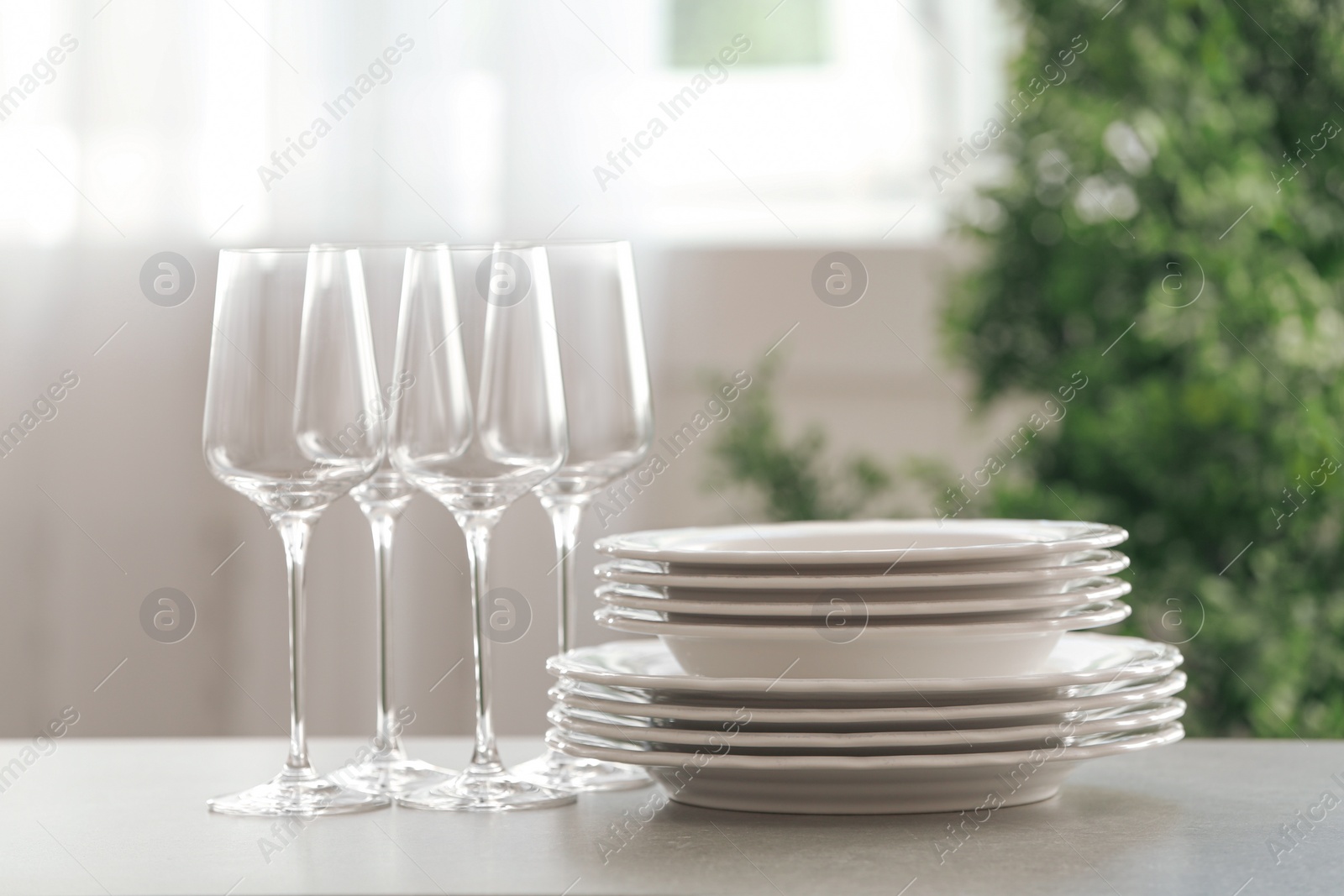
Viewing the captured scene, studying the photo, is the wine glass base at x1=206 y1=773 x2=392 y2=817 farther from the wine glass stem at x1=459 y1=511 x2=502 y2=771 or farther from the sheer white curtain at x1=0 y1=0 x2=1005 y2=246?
the sheer white curtain at x1=0 y1=0 x2=1005 y2=246

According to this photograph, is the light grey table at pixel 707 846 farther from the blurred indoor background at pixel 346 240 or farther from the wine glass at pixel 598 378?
the blurred indoor background at pixel 346 240

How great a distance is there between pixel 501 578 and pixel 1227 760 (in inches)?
61.4

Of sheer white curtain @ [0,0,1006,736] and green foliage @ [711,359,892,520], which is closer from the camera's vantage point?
green foliage @ [711,359,892,520]

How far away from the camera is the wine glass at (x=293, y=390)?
0.67 m

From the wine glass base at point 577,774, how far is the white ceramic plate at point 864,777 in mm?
61

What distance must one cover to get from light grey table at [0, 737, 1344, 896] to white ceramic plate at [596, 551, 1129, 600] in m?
0.10

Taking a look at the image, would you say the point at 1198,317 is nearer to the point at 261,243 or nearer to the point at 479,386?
the point at 479,386

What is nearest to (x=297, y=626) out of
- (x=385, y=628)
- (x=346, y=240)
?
(x=385, y=628)

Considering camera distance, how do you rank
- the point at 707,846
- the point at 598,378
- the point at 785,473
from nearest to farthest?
the point at 707,846
the point at 598,378
the point at 785,473

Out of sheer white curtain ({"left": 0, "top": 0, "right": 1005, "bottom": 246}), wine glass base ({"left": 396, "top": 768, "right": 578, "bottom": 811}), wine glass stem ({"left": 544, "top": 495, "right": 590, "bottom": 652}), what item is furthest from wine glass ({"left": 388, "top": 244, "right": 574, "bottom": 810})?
sheer white curtain ({"left": 0, "top": 0, "right": 1005, "bottom": 246})

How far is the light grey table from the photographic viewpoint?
56 centimetres

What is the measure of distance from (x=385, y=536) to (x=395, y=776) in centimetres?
12

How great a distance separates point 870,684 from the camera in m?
0.64

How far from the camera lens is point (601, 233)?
7.43ft
